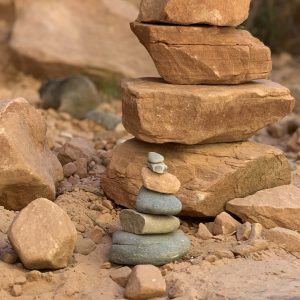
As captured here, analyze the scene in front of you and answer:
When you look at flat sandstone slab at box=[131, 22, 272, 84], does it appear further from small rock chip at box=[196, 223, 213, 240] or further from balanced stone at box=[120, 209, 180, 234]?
balanced stone at box=[120, 209, 180, 234]

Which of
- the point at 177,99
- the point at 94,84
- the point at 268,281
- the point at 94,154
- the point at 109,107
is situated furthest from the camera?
the point at 94,84

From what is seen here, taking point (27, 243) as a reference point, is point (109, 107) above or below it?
below

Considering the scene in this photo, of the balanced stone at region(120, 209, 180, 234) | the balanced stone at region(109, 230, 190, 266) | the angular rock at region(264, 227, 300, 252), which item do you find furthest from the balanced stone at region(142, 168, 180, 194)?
the angular rock at region(264, 227, 300, 252)

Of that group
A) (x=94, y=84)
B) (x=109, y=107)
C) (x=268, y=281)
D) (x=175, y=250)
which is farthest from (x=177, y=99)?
(x=94, y=84)

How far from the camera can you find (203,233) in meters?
5.08

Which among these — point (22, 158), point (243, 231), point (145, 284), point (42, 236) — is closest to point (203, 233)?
point (243, 231)

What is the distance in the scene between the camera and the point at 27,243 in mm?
4395

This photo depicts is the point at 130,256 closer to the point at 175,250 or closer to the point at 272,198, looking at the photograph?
→ the point at 175,250

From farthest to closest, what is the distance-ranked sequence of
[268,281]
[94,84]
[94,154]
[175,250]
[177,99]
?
[94,84] < [94,154] < [177,99] < [175,250] < [268,281]

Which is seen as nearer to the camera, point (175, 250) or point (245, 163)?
point (175, 250)

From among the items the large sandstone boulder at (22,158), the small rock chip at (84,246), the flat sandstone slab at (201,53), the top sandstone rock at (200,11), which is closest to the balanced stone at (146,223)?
the small rock chip at (84,246)

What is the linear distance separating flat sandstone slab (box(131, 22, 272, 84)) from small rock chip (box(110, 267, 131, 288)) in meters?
1.49

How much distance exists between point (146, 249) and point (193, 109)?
107cm

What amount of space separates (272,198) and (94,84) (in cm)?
556
